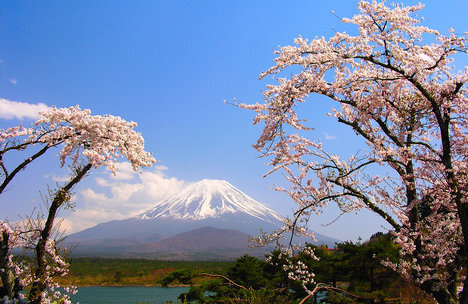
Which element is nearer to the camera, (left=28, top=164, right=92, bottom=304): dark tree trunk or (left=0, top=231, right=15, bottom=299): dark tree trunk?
(left=0, top=231, right=15, bottom=299): dark tree trunk

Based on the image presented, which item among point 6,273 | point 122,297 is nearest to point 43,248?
point 6,273

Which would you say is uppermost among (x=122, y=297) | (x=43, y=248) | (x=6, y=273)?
(x=43, y=248)

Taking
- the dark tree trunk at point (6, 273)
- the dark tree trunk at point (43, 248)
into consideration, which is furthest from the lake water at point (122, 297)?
the dark tree trunk at point (6, 273)

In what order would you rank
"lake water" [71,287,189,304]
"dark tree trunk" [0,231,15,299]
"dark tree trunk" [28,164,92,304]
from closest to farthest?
"dark tree trunk" [0,231,15,299] < "dark tree trunk" [28,164,92,304] < "lake water" [71,287,189,304]

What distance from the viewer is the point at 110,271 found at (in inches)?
2461

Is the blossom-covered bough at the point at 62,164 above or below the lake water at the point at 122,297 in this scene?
above

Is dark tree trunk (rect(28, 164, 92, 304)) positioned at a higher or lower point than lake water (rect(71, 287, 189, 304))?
higher

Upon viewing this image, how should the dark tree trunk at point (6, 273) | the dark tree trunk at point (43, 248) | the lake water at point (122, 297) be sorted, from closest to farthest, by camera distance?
the dark tree trunk at point (6, 273), the dark tree trunk at point (43, 248), the lake water at point (122, 297)

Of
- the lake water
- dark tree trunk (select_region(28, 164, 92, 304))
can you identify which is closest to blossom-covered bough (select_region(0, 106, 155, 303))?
dark tree trunk (select_region(28, 164, 92, 304))

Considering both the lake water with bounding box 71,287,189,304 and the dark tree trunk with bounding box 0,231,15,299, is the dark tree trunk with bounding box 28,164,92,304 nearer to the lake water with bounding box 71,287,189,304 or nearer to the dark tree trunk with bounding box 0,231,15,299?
the dark tree trunk with bounding box 0,231,15,299

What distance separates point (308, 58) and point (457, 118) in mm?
2614

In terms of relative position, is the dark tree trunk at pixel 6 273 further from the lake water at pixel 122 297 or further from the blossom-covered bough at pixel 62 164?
the lake water at pixel 122 297

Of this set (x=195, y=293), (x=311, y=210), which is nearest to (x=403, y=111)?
(x=311, y=210)

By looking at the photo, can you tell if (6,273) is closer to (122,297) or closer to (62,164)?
(62,164)
